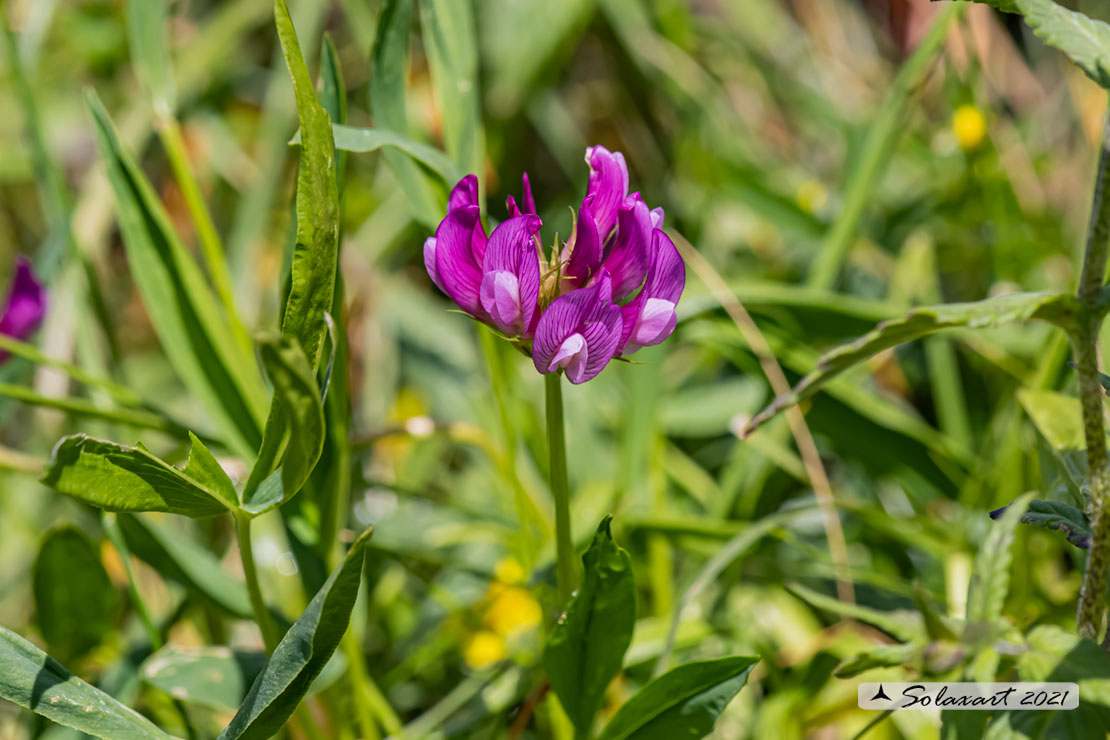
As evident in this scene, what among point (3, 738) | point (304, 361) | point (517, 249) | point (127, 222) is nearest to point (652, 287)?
point (517, 249)

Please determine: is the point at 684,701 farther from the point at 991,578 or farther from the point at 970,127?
the point at 970,127

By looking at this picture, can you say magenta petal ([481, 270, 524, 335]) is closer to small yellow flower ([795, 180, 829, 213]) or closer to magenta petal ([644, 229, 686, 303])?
magenta petal ([644, 229, 686, 303])

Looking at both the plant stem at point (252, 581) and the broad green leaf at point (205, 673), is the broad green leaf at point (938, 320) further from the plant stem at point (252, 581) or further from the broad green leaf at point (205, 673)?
the broad green leaf at point (205, 673)

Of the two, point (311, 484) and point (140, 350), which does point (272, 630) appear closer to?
point (311, 484)

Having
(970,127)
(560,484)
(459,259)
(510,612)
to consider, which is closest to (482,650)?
(510,612)

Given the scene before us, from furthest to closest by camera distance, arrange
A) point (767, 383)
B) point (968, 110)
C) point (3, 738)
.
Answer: point (968, 110), point (767, 383), point (3, 738)

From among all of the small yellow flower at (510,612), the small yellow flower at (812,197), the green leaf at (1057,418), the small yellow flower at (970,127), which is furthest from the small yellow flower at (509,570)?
the small yellow flower at (970,127)

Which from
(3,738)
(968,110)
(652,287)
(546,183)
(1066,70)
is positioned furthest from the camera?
(546,183)
